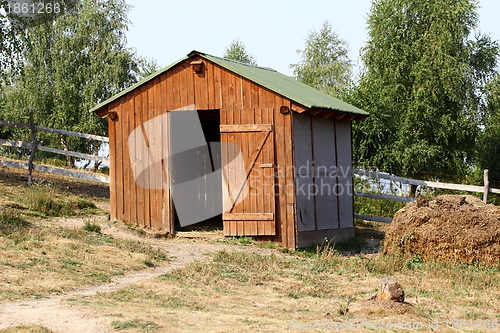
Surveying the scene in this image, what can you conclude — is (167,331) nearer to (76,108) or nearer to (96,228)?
(96,228)

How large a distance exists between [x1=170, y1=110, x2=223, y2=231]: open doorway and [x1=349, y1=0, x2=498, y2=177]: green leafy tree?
9571mm

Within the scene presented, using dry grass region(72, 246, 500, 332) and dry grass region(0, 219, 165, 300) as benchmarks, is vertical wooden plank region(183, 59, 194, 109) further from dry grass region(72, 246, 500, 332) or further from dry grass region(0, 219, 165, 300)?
dry grass region(72, 246, 500, 332)

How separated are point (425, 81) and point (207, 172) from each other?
1420 centimetres

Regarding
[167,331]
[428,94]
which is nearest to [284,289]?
[167,331]

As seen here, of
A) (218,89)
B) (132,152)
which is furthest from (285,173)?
(132,152)

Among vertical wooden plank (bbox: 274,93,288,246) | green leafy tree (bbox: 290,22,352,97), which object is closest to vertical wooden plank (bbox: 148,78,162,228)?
vertical wooden plank (bbox: 274,93,288,246)

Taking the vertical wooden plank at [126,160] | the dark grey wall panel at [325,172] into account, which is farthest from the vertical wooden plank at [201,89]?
the dark grey wall panel at [325,172]

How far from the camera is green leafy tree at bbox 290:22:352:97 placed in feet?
150

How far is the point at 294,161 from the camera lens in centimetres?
1327

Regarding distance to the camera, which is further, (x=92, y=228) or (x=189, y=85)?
(x=189, y=85)

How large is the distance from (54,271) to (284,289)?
3547mm

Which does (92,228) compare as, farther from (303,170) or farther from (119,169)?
(303,170)

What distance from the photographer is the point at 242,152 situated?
532 inches

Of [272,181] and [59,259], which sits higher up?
[272,181]
